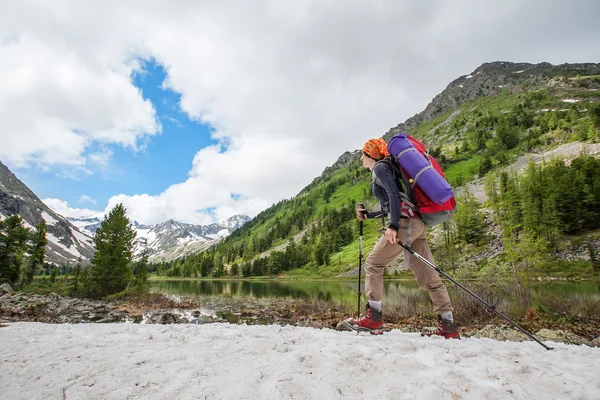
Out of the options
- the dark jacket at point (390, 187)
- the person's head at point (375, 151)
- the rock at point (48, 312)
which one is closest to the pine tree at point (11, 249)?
the rock at point (48, 312)

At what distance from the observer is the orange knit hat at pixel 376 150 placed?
5.76 m

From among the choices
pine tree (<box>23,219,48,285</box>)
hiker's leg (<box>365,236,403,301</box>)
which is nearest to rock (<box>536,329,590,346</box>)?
hiker's leg (<box>365,236,403,301</box>)

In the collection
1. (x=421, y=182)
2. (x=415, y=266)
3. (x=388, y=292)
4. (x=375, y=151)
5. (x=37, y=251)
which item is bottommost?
(x=388, y=292)

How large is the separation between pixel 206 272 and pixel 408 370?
16050cm

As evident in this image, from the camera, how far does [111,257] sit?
3612cm

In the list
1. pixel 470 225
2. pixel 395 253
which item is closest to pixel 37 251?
pixel 395 253

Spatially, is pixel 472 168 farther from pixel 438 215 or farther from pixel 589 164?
pixel 438 215

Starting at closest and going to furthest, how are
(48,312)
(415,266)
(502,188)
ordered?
(415,266) < (48,312) < (502,188)

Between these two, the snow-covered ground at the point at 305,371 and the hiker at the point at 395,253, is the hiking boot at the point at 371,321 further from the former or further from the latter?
the snow-covered ground at the point at 305,371

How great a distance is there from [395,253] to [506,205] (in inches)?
3638

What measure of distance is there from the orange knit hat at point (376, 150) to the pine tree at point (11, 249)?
182ft

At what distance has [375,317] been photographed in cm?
551

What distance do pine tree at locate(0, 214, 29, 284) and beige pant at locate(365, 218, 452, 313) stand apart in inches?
2169

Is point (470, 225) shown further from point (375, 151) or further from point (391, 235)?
point (391, 235)
